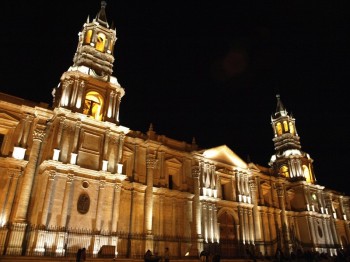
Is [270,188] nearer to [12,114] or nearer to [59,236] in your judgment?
[59,236]

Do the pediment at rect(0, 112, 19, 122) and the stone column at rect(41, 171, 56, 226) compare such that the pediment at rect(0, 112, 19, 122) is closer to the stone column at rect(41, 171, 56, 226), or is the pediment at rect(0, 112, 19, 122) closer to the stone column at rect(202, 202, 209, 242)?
the stone column at rect(41, 171, 56, 226)

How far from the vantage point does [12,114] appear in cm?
2172

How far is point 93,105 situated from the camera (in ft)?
82.5

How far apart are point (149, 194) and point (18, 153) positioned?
33.6 feet

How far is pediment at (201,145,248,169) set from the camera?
3129 cm

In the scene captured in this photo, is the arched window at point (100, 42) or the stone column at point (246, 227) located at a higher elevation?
the arched window at point (100, 42)

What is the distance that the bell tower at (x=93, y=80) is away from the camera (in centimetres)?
2362

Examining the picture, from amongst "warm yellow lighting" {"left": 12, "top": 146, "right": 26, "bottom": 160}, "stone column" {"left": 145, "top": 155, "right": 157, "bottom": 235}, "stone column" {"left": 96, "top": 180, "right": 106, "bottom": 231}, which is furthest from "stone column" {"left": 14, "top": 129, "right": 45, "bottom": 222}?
"stone column" {"left": 145, "top": 155, "right": 157, "bottom": 235}

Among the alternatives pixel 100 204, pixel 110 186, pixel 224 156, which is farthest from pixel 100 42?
pixel 224 156

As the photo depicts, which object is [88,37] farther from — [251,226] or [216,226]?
[251,226]

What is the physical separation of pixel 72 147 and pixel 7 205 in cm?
542

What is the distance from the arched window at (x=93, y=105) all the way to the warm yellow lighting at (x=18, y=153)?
5695mm

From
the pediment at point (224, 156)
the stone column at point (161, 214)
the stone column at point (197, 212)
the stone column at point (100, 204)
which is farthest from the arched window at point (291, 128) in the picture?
the stone column at point (100, 204)

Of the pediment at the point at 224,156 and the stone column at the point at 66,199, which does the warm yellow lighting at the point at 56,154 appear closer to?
the stone column at the point at 66,199
